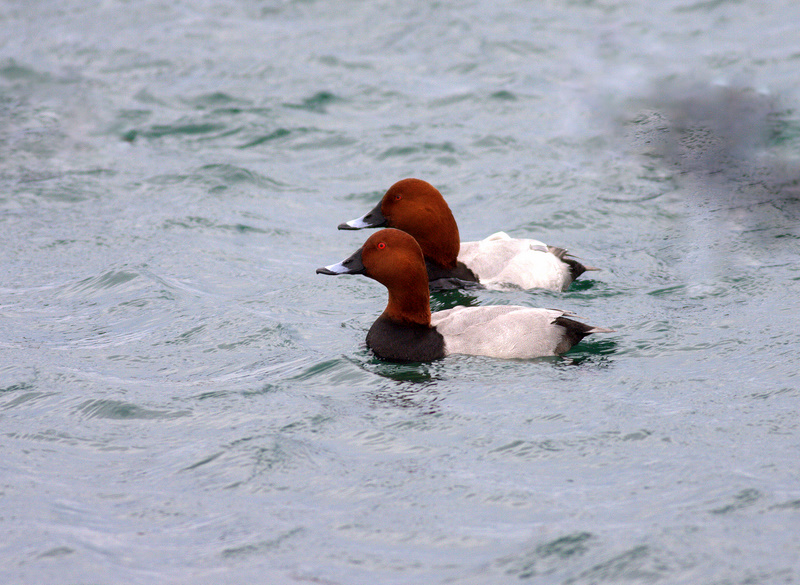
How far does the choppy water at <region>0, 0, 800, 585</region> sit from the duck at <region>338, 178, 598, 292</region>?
27 centimetres

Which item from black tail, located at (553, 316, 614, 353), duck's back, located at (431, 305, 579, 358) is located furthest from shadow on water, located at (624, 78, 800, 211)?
duck's back, located at (431, 305, 579, 358)

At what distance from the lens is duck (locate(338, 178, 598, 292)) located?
27.7 feet

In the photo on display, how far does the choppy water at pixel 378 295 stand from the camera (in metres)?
4.77

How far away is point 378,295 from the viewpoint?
8625 millimetres

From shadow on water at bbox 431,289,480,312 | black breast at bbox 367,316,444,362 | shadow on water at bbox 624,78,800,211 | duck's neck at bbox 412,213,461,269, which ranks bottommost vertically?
shadow on water at bbox 431,289,480,312

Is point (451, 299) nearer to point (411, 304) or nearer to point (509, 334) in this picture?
point (411, 304)

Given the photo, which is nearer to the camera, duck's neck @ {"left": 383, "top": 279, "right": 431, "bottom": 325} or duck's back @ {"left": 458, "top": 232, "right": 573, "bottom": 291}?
duck's neck @ {"left": 383, "top": 279, "right": 431, "bottom": 325}

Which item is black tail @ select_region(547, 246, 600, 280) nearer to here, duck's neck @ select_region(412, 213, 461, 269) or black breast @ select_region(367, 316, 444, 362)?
duck's neck @ select_region(412, 213, 461, 269)

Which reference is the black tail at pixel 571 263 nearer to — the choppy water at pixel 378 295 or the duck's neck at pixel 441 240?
the choppy water at pixel 378 295

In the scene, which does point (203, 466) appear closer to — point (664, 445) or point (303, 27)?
point (664, 445)

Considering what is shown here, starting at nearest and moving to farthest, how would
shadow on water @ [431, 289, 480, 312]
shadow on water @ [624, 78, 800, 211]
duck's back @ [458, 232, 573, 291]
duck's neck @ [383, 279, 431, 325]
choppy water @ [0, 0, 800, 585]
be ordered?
choppy water @ [0, 0, 800, 585] → duck's neck @ [383, 279, 431, 325] → shadow on water @ [431, 289, 480, 312] → duck's back @ [458, 232, 573, 291] → shadow on water @ [624, 78, 800, 211]

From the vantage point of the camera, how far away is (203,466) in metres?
5.46

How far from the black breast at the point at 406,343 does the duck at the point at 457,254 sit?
57.6 inches

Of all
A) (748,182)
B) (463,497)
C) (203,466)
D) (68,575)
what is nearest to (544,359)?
(463,497)
